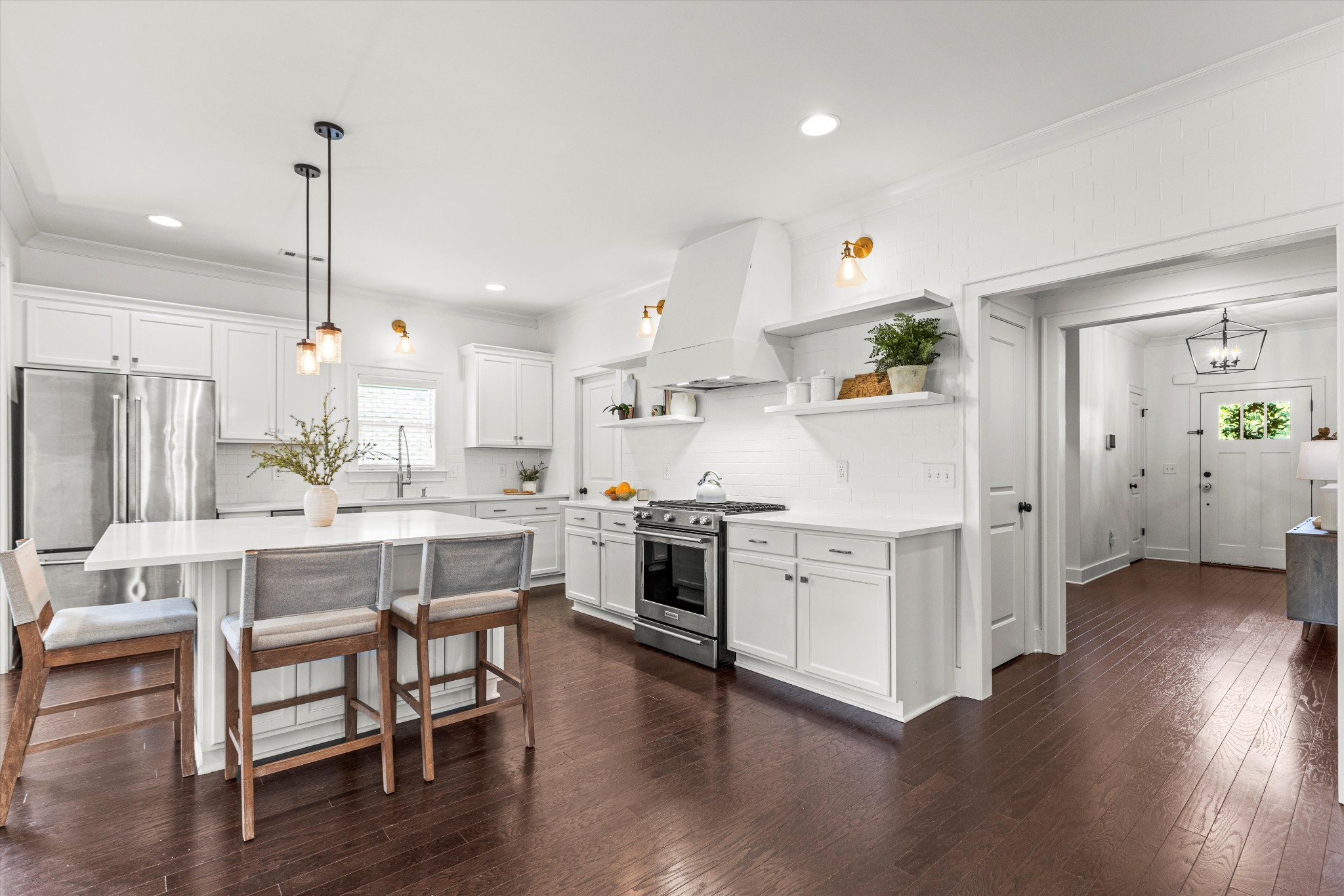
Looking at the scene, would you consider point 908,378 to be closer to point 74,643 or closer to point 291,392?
point 74,643

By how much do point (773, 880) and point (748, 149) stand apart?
3.13 meters

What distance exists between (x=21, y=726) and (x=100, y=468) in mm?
2497

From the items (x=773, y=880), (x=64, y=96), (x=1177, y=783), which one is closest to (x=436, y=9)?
(x=64, y=96)

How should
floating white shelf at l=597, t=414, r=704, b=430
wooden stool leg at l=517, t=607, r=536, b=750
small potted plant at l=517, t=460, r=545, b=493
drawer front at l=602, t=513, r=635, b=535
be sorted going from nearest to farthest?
wooden stool leg at l=517, t=607, r=536, b=750 → drawer front at l=602, t=513, r=635, b=535 → floating white shelf at l=597, t=414, r=704, b=430 → small potted plant at l=517, t=460, r=545, b=493

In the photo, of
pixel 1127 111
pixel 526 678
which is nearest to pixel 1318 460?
pixel 1127 111

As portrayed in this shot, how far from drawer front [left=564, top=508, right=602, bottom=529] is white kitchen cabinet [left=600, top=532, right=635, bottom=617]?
16 cm

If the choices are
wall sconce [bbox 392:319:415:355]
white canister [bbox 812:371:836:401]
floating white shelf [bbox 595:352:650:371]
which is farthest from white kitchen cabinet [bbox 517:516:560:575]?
white canister [bbox 812:371:836:401]

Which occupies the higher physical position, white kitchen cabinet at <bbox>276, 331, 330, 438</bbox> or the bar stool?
white kitchen cabinet at <bbox>276, 331, 330, 438</bbox>

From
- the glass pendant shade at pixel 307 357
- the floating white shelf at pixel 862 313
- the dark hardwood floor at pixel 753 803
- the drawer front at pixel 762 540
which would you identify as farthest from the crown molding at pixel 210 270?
the drawer front at pixel 762 540

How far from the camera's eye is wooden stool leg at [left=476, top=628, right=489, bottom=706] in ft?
10.4

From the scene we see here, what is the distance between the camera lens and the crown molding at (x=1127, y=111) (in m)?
2.53

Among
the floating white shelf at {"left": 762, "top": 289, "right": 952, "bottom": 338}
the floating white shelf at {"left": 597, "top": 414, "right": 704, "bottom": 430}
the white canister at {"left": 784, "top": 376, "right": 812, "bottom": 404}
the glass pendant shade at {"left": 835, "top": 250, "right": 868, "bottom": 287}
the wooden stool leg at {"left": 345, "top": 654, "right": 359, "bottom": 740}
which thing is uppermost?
the glass pendant shade at {"left": 835, "top": 250, "right": 868, "bottom": 287}

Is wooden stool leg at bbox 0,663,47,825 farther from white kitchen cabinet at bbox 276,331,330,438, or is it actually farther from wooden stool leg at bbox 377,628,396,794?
white kitchen cabinet at bbox 276,331,330,438

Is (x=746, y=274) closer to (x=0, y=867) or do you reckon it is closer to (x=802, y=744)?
(x=802, y=744)
